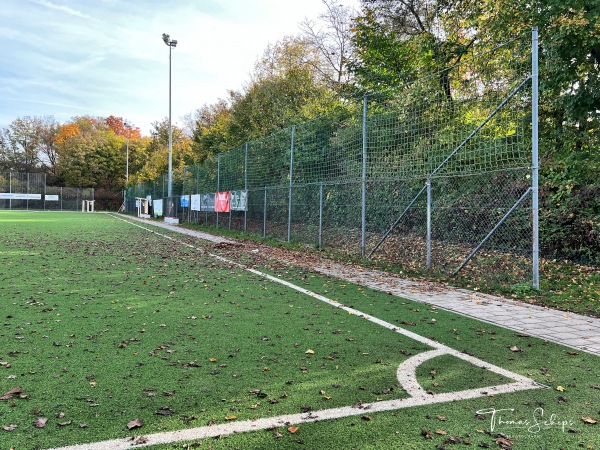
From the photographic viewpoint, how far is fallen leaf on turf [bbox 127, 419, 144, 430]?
8.45 ft

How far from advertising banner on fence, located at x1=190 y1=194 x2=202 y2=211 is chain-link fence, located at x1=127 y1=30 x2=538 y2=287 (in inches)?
369

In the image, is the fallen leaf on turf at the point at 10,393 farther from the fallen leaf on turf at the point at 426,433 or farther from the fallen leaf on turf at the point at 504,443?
the fallen leaf on turf at the point at 504,443

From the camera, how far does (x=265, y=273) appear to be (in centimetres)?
880

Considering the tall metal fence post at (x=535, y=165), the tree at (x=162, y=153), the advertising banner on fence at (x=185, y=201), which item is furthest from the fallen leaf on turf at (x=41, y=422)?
the tree at (x=162, y=153)

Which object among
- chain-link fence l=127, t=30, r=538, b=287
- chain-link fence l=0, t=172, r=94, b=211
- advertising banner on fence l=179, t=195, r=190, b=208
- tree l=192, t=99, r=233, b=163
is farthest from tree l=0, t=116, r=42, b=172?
chain-link fence l=127, t=30, r=538, b=287

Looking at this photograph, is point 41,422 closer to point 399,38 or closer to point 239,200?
point 239,200

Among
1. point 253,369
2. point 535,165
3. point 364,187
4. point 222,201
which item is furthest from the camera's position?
point 222,201

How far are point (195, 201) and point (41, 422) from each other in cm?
2249

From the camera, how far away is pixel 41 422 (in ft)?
8.54

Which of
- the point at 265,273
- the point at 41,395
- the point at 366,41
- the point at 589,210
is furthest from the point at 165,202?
the point at 41,395

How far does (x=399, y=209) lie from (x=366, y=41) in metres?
10.1

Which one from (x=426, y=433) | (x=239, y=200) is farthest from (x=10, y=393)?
(x=239, y=200)

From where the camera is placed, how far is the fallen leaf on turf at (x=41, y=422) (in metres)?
2.57

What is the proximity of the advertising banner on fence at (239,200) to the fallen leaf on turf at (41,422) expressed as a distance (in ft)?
49.2
